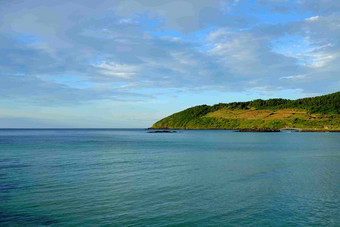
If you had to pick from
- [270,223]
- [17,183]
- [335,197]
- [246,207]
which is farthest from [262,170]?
[17,183]

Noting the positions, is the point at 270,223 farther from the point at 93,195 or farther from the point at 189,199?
the point at 93,195

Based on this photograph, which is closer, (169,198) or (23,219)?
(23,219)

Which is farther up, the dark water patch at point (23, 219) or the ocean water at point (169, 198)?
the ocean water at point (169, 198)

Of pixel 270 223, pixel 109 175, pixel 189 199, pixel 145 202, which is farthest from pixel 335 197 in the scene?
pixel 109 175

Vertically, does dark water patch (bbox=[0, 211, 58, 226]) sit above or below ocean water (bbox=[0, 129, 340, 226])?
below

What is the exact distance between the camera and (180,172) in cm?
3306

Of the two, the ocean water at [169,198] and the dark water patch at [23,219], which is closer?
the dark water patch at [23,219]

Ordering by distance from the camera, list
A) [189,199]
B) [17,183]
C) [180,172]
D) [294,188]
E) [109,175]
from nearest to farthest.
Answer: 1. [189,199]
2. [294,188]
3. [17,183]
4. [109,175]
5. [180,172]

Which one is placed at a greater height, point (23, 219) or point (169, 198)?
point (169, 198)

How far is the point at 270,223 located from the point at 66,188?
17480 mm

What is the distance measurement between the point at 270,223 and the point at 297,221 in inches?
67.6

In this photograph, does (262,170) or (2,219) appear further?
(262,170)

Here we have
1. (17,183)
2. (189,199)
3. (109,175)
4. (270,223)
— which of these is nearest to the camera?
(270,223)

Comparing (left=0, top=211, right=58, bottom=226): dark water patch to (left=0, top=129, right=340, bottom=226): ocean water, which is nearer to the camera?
(left=0, top=211, right=58, bottom=226): dark water patch
